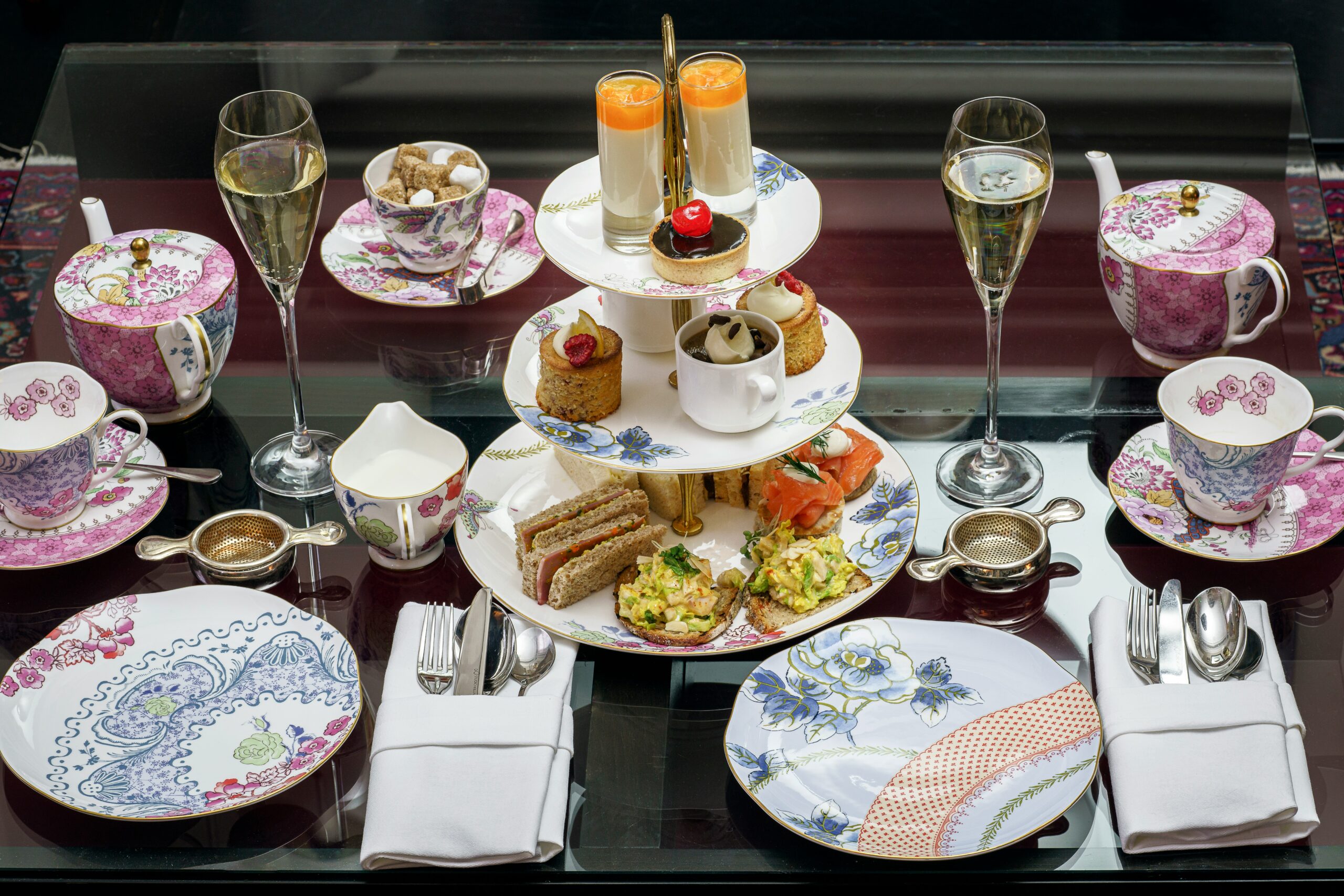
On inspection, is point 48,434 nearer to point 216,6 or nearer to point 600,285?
point 600,285

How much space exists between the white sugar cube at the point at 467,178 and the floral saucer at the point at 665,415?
0.35 meters

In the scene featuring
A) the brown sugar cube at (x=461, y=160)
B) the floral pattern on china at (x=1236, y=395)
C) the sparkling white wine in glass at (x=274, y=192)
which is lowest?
the floral pattern on china at (x=1236, y=395)

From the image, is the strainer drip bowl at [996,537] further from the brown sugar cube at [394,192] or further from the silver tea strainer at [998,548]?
the brown sugar cube at [394,192]

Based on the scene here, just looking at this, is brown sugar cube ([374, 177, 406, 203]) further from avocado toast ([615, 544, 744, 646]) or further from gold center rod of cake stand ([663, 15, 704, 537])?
avocado toast ([615, 544, 744, 646])

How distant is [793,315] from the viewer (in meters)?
1.56

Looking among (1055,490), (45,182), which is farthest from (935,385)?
(45,182)

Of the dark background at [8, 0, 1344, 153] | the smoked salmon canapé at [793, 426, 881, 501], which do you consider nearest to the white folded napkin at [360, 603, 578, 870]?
the smoked salmon canapé at [793, 426, 881, 501]

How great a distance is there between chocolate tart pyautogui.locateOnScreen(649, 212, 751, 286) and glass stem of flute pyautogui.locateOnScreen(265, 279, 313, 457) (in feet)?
1.71

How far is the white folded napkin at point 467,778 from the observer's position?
1283mm

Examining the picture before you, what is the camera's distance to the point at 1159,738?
4.37 ft

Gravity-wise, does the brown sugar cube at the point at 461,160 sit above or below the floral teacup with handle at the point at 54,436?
above

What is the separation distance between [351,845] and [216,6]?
9.96ft

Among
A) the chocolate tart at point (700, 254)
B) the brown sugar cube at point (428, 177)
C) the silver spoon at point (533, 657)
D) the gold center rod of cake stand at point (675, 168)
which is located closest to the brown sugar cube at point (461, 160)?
the brown sugar cube at point (428, 177)

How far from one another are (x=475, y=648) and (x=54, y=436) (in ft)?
1.96
